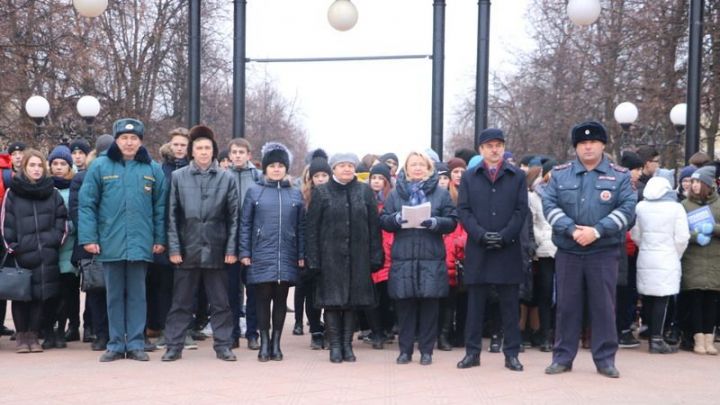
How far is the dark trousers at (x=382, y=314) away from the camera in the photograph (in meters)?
10.3

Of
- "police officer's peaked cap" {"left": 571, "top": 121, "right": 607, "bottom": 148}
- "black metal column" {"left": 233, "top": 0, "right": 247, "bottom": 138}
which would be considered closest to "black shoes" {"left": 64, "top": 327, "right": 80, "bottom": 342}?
"black metal column" {"left": 233, "top": 0, "right": 247, "bottom": 138}

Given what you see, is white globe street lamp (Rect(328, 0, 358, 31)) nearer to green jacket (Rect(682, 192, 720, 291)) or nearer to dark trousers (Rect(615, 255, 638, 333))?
dark trousers (Rect(615, 255, 638, 333))

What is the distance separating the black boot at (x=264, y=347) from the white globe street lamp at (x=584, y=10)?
7452mm

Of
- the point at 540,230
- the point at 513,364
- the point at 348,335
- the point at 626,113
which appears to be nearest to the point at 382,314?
the point at 348,335

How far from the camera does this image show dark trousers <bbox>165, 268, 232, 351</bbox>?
9.31 meters

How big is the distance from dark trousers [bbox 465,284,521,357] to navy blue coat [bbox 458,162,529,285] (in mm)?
134

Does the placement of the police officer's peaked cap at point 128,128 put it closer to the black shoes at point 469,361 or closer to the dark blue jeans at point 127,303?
the dark blue jeans at point 127,303

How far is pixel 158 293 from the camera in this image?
406 inches

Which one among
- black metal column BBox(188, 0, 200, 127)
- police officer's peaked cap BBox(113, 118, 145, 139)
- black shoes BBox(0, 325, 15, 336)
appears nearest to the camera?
police officer's peaked cap BBox(113, 118, 145, 139)

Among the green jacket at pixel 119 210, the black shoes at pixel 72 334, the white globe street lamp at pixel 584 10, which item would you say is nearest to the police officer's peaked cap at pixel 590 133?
the green jacket at pixel 119 210

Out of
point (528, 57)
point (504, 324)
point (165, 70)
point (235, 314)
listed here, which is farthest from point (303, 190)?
point (528, 57)

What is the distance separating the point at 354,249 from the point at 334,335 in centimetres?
84

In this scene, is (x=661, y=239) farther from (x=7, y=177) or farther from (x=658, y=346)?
(x=7, y=177)

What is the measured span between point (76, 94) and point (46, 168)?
19387mm
